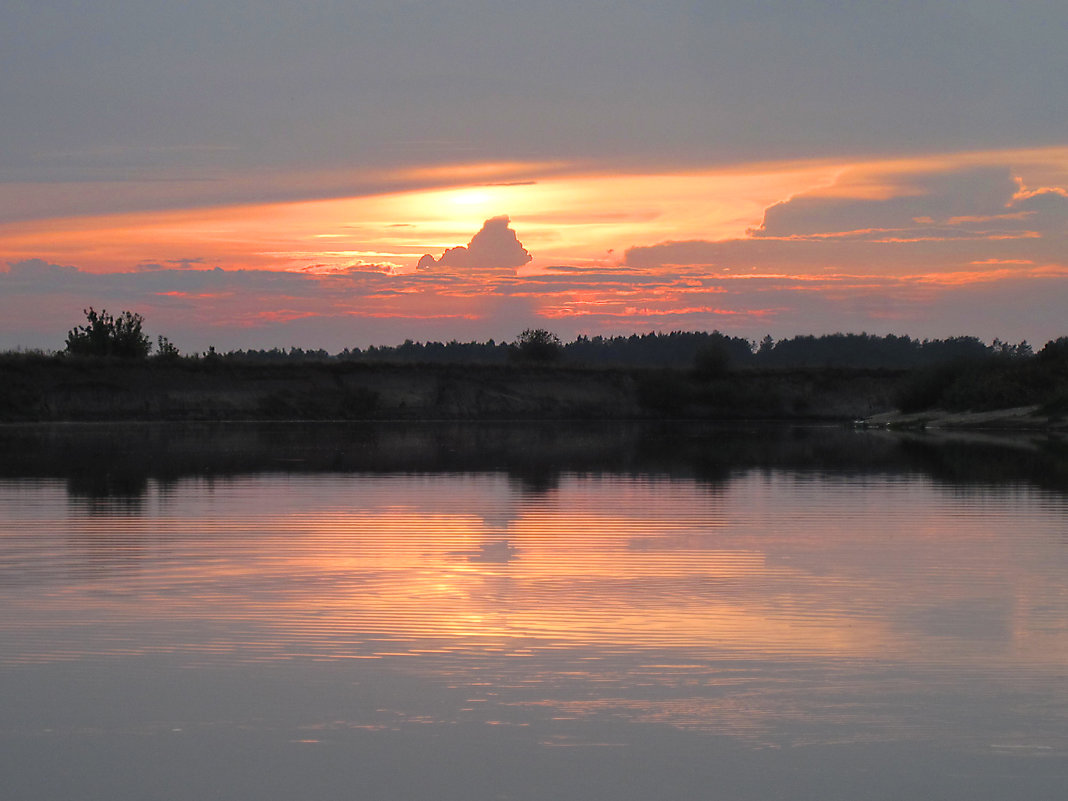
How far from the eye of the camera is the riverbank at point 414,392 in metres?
60.2

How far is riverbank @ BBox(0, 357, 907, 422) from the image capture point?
197 ft

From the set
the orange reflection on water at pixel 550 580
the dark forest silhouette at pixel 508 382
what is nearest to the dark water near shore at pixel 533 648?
the orange reflection on water at pixel 550 580

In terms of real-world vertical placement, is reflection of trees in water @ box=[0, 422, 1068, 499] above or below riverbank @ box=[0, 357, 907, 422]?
below

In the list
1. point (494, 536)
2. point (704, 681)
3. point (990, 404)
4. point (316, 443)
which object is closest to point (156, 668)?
point (704, 681)

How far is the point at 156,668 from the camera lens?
298 inches

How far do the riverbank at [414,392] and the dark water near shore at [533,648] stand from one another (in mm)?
44563

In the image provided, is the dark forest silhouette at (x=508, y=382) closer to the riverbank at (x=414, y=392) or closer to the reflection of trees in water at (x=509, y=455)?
the riverbank at (x=414, y=392)

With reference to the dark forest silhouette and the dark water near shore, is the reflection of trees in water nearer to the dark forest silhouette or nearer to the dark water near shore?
the dark water near shore

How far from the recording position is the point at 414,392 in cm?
6838

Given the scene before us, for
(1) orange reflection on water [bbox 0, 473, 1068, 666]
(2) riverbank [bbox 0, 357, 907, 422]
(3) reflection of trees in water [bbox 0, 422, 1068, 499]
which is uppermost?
(2) riverbank [bbox 0, 357, 907, 422]

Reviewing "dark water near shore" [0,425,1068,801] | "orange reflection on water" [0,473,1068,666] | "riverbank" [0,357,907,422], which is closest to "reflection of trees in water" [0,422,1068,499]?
"orange reflection on water" [0,473,1068,666]

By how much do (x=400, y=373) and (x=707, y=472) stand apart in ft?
155

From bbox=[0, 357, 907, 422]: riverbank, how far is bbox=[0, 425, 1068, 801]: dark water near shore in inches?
1754

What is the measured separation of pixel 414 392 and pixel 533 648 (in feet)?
199
